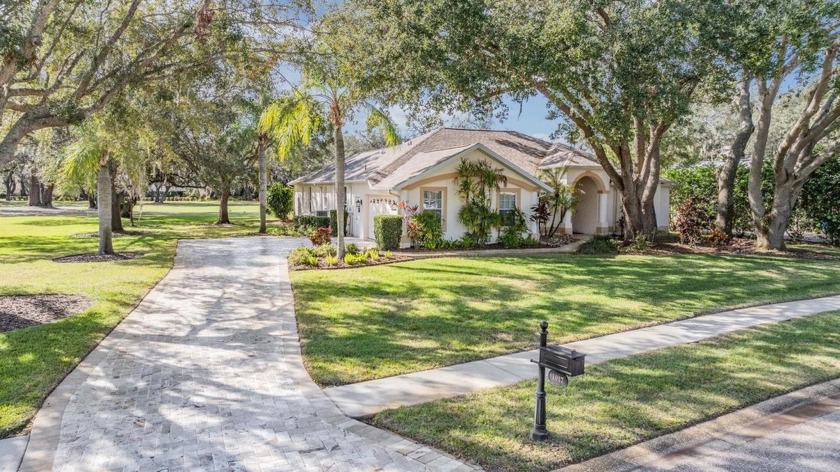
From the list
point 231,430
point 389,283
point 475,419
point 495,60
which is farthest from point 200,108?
point 475,419

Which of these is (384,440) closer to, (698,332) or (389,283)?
(698,332)

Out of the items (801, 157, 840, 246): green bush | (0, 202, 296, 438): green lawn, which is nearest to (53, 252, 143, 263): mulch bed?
(0, 202, 296, 438): green lawn

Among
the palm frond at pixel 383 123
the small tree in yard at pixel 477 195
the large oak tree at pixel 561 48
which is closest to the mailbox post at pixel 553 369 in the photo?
the large oak tree at pixel 561 48

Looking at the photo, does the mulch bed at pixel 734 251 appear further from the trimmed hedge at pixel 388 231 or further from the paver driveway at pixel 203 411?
the paver driveway at pixel 203 411

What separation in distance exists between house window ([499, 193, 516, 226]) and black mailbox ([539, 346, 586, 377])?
589 inches

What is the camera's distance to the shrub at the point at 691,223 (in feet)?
65.7

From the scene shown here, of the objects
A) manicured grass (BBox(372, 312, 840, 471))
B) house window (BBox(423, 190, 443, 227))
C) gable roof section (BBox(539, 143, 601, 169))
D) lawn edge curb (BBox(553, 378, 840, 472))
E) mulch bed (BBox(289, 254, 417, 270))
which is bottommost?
lawn edge curb (BBox(553, 378, 840, 472))

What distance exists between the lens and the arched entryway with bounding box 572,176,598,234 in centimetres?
2352

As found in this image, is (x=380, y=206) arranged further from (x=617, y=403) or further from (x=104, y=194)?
(x=617, y=403)

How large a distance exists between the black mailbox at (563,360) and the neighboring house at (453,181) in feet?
44.4

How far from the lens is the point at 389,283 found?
40.4 feet

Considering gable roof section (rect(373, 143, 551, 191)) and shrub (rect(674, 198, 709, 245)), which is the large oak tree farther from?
shrub (rect(674, 198, 709, 245))

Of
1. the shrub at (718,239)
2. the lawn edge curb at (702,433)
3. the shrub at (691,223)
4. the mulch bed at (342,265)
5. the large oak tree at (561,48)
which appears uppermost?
the large oak tree at (561,48)

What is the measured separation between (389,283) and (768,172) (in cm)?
1640
